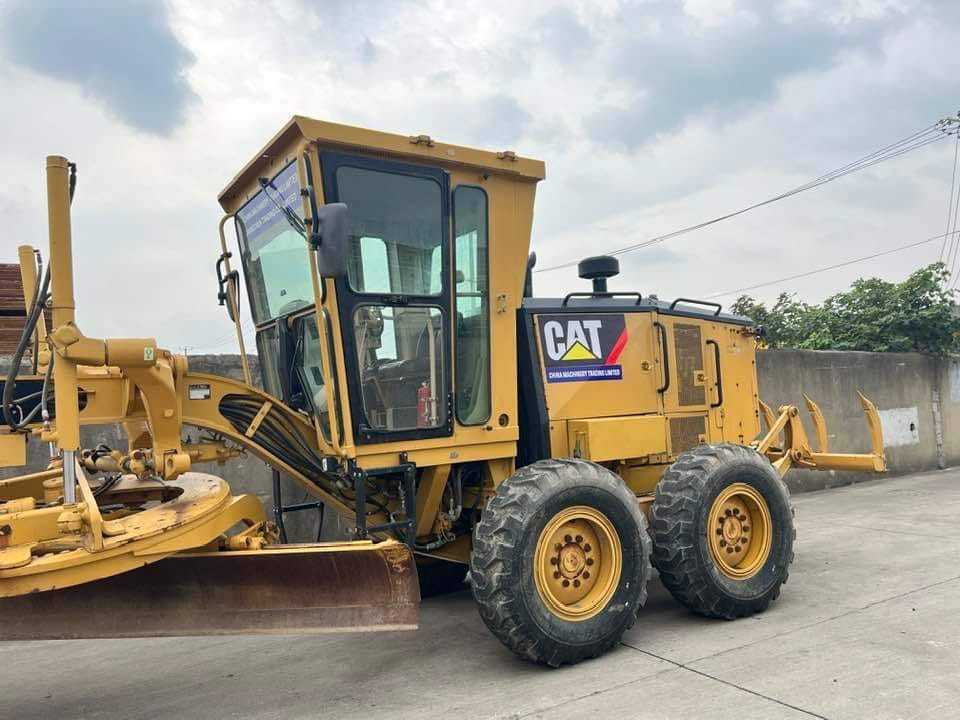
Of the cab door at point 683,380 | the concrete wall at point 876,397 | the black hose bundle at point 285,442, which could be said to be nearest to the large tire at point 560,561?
the black hose bundle at point 285,442

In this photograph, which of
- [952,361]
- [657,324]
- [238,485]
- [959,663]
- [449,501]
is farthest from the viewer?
[952,361]

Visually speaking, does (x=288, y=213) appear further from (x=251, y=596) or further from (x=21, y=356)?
(x=251, y=596)

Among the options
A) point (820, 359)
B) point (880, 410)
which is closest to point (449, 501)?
point (820, 359)

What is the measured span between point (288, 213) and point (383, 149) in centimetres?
63

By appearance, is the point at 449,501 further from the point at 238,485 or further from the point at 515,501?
the point at 238,485

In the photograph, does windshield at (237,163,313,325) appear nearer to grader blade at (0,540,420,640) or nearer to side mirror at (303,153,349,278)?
side mirror at (303,153,349,278)

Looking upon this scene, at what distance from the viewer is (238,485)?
22.3 feet

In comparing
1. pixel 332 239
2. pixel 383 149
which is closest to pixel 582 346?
pixel 383 149

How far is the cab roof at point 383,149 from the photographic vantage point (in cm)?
406

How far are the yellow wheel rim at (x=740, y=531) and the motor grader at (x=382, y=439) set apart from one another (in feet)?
0.05

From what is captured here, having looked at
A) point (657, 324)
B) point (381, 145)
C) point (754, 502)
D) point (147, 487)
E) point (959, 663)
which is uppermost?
point (381, 145)

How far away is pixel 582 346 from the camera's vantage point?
516 cm

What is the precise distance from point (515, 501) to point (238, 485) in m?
3.58

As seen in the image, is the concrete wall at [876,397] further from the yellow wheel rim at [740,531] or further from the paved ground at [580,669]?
the yellow wheel rim at [740,531]
